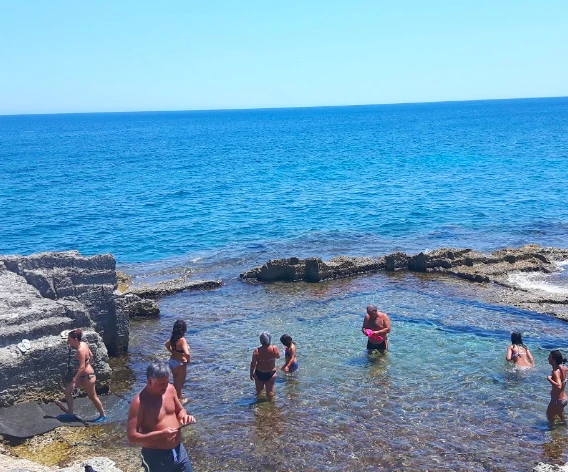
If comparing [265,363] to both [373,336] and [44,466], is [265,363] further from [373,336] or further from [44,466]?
[44,466]

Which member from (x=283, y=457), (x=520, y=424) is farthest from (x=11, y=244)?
(x=520, y=424)

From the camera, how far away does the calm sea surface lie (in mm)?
11500

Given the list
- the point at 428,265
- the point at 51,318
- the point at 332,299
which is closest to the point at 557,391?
the point at 332,299

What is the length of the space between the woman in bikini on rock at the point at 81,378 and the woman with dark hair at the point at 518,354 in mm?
9505

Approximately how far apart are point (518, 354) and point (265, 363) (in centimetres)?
625

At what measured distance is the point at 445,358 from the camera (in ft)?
50.2

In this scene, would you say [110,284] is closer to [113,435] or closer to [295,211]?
[113,435]

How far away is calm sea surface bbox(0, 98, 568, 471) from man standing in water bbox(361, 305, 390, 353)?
1.27 feet

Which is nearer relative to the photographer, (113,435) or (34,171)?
(113,435)

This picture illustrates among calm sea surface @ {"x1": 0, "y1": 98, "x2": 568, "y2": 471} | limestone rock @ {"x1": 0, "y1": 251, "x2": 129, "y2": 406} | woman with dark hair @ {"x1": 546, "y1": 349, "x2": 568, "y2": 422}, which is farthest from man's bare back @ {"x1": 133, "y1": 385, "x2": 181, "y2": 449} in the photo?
woman with dark hair @ {"x1": 546, "y1": 349, "x2": 568, "y2": 422}

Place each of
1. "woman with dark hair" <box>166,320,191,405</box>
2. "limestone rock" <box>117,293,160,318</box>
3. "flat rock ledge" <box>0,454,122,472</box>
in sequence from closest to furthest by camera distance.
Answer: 1. "flat rock ledge" <box>0,454,122,472</box>
2. "woman with dark hair" <box>166,320,191,405</box>
3. "limestone rock" <box>117,293,160,318</box>

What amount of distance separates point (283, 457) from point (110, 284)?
7481mm

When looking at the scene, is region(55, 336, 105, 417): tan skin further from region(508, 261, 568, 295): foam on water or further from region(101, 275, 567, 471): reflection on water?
region(508, 261, 568, 295): foam on water

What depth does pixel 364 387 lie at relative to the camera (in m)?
13.7
